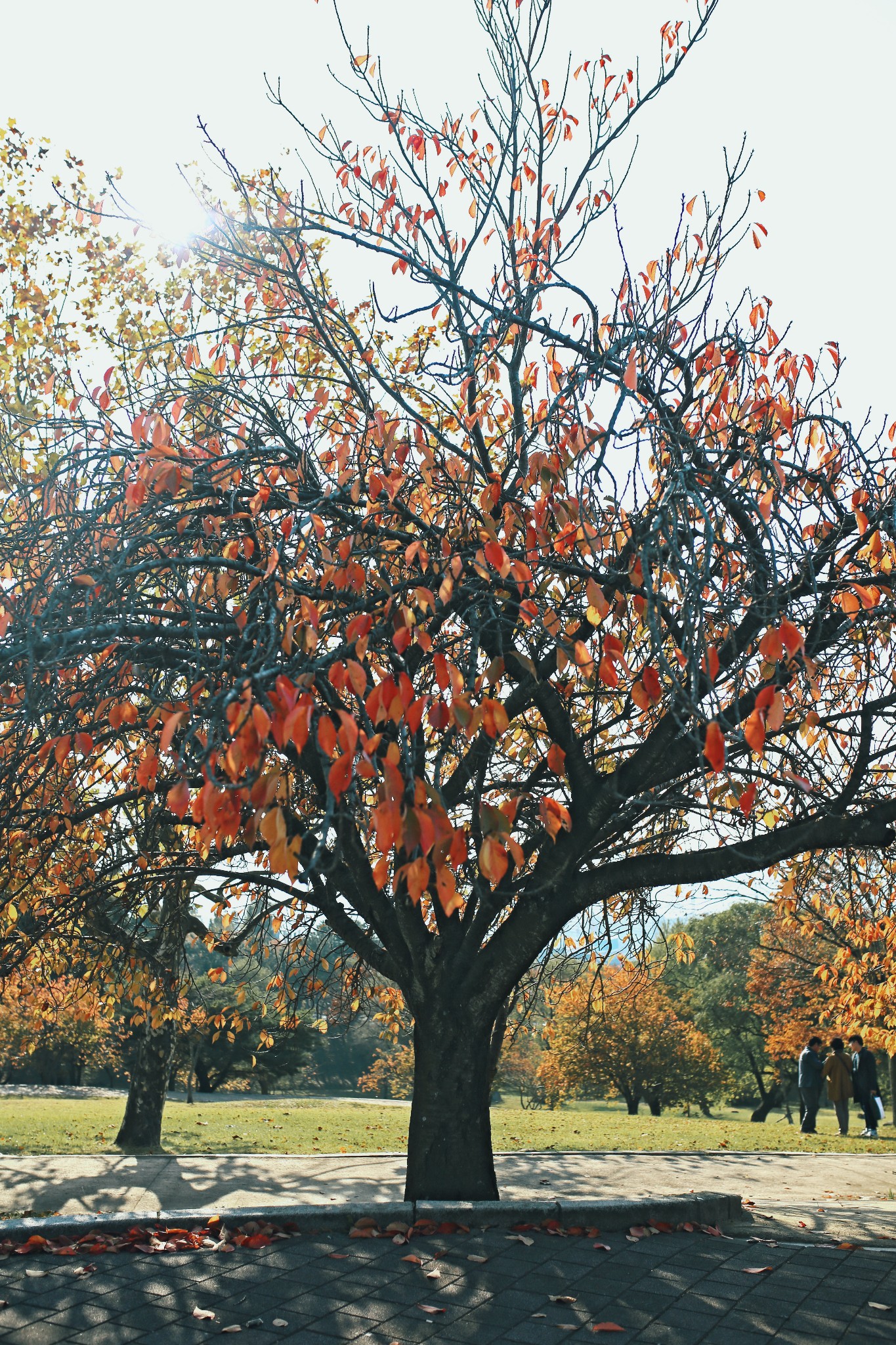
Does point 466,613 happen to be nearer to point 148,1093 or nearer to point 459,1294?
point 459,1294

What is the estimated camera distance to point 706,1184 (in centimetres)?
1066

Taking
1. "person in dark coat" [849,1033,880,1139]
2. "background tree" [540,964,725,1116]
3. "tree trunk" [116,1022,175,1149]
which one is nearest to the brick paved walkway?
"tree trunk" [116,1022,175,1149]

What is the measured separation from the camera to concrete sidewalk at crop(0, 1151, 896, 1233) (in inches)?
358

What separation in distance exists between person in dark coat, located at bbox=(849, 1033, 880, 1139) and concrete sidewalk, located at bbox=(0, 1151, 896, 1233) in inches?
130

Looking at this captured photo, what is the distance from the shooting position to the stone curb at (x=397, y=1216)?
19.6ft

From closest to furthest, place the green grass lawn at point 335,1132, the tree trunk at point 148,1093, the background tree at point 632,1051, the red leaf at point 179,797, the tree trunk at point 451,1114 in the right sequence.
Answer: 1. the red leaf at point 179,797
2. the tree trunk at point 451,1114
3. the tree trunk at point 148,1093
4. the green grass lawn at point 335,1132
5. the background tree at point 632,1051

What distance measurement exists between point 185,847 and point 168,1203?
3488 mm

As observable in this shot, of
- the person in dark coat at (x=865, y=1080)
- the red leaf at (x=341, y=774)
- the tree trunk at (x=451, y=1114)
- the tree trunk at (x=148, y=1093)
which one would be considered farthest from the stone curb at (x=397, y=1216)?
the person in dark coat at (x=865, y=1080)

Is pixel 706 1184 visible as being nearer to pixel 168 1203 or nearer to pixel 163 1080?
pixel 168 1203

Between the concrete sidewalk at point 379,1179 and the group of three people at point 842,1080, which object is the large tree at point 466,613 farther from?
the group of three people at point 842,1080

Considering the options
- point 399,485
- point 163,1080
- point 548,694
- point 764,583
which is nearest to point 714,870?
point 548,694

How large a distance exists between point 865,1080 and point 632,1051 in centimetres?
1442

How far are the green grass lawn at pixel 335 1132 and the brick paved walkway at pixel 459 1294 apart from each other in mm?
8985

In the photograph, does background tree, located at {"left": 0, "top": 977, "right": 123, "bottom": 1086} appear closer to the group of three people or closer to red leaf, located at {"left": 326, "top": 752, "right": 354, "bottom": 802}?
the group of three people
